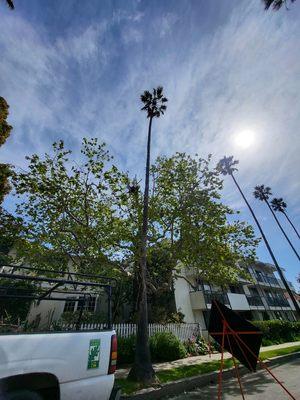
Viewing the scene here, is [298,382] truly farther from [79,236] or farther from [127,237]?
[79,236]

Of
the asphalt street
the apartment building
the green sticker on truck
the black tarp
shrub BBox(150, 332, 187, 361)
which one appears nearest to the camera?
the green sticker on truck

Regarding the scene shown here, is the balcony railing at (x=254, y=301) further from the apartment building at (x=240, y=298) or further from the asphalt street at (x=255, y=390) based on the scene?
the asphalt street at (x=255, y=390)

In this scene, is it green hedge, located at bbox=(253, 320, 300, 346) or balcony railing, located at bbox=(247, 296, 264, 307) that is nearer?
green hedge, located at bbox=(253, 320, 300, 346)

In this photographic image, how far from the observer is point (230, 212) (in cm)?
1474

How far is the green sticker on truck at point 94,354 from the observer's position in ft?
10.7

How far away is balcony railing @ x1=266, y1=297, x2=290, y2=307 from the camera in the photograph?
3577 centimetres

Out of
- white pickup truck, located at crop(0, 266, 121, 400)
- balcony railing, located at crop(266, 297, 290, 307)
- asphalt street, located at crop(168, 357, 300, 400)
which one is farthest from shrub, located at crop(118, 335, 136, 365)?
balcony railing, located at crop(266, 297, 290, 307)

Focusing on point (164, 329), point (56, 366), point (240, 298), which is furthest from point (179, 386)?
point (240, 298)

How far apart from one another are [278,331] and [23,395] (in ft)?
92.9

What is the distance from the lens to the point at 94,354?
3.35 metres

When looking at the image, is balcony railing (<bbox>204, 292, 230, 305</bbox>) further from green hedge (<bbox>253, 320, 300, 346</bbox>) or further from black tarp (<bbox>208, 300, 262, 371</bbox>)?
black tarp (<bbox>208, 300, 262, 371</bbox>)

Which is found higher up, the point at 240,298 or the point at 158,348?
the point at 240,298

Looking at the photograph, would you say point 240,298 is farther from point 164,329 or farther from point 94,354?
point 94,354

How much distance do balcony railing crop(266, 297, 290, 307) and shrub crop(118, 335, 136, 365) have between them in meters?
31.3
